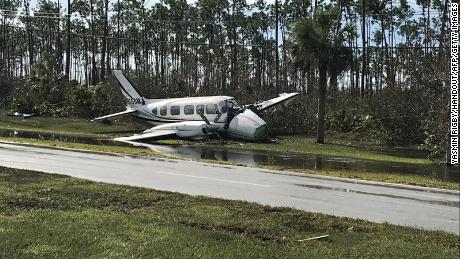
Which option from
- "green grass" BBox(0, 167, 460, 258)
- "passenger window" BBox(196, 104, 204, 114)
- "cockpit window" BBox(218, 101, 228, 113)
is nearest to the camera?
"green grass" BBox(0, 167, 460, 258)

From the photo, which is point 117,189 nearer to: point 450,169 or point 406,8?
point 450,169

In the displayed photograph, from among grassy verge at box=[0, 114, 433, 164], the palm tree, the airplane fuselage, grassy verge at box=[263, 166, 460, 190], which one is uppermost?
the palm tree

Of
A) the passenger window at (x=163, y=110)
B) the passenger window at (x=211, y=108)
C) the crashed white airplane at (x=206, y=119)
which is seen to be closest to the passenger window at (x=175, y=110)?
the crashed white airplane at (x=206, y=119)

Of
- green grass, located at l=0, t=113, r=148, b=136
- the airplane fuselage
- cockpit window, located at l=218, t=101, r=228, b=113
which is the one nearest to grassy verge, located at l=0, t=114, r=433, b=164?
green grass, located at l=0, t=113, r=148, b=136

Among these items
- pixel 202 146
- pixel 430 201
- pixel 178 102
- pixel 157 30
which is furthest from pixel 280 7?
pixel 430 201

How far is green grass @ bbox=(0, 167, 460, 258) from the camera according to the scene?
684cm

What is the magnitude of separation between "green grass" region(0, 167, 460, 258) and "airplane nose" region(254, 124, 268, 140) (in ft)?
73.1

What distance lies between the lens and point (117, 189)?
39.4 feet

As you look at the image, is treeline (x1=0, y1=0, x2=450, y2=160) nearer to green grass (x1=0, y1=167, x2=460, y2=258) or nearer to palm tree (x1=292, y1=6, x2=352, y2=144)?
palm tree (x1=292, y1=6, x2=352, y2=144)

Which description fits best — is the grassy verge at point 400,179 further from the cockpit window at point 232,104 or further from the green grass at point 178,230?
the cockpit window at point 232,104

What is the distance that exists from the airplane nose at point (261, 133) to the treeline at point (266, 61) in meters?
4.34

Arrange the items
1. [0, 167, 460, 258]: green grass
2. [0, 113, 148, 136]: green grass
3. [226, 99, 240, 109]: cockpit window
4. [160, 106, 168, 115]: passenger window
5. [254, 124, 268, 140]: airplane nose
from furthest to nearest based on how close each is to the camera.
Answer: [0, 113, 148, 136]: green grass < [160, 106, 168, 115]: passenger window < [226, 99, 240, 109]: cockpit window < [254, 124, 268, 140]: airplane nose < [0, 167, 460, 258]: green grass

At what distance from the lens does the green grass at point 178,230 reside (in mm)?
6840

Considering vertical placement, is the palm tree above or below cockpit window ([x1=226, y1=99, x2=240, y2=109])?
above
